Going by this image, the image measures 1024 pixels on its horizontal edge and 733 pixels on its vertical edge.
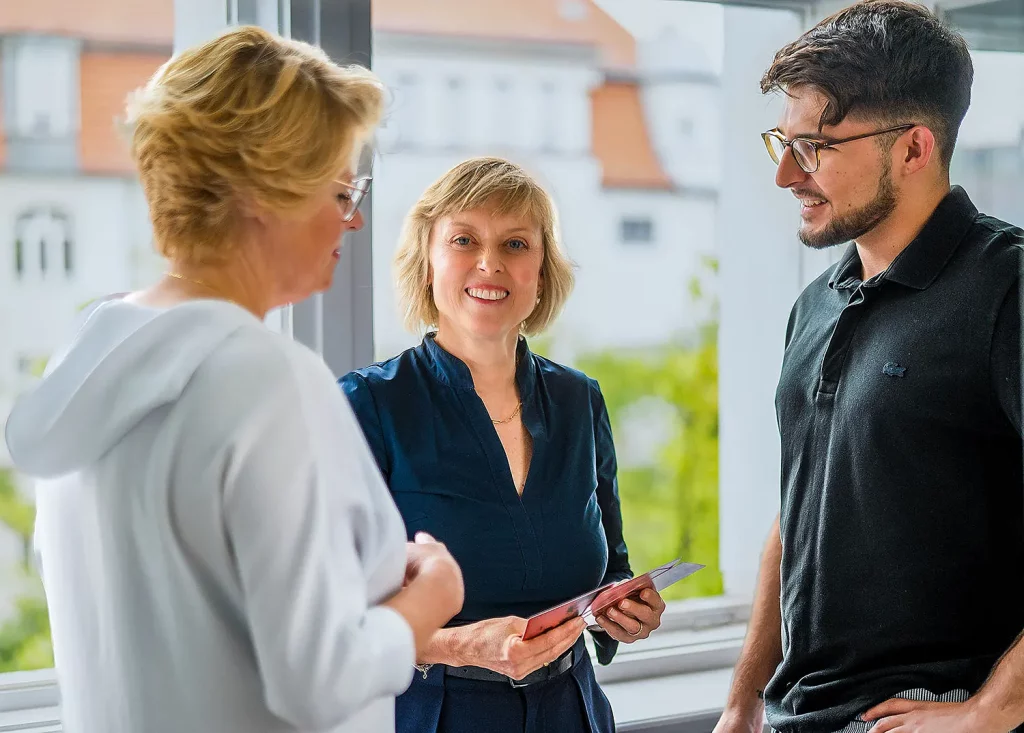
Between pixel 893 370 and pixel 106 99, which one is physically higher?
pixel 106 99

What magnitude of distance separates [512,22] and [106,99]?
967 mm

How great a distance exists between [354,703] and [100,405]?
0.39 metres

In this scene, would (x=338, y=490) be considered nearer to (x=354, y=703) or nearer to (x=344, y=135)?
(x=354, y=703)

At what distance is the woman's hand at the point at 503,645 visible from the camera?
1.58 meters

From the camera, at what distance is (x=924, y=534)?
1.52 meters

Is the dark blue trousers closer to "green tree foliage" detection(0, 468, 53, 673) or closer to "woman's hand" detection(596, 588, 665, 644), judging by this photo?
"woman's hand" detection(596, 588, 665, 644)

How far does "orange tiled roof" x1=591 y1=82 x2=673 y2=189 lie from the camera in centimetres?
255

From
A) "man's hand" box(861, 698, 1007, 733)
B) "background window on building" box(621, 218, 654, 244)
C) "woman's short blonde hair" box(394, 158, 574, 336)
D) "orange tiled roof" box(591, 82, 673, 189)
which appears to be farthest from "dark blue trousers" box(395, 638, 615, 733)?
"orange tiled roof" box(591, 82, 673, 189)

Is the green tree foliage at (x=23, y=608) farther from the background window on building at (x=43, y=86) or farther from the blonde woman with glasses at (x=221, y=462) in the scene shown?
the blonde woman with glasses at (x=221, y=462)

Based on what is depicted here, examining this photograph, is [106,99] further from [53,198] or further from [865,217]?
[865,217]

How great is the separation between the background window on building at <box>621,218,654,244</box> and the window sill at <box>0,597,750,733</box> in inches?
39.7

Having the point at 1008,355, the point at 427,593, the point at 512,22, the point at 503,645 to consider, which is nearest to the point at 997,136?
the point at 1008,355

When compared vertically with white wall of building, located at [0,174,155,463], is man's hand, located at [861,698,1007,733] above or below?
below

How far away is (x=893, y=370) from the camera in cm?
154
